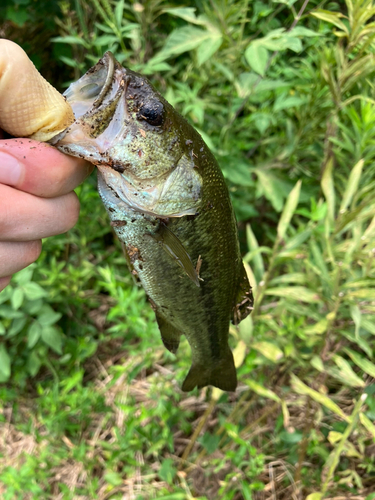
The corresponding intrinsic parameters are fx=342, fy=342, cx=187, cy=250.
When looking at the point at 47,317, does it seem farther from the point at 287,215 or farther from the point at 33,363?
the point at 287,215

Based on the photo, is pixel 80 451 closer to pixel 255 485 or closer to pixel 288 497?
pixel 255 485

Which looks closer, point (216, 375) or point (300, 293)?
point (216, 375)

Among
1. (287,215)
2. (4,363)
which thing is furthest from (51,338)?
(287,215)

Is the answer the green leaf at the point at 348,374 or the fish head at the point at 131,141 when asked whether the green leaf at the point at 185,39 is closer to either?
the fish head at the point at 131,141

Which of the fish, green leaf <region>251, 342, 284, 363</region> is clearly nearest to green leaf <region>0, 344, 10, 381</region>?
the fish

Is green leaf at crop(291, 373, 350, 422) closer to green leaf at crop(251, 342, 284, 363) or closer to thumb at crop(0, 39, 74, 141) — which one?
green leaf at crop(251, 342, 284, 363)

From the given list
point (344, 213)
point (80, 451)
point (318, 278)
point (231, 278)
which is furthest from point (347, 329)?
point (80, 451)

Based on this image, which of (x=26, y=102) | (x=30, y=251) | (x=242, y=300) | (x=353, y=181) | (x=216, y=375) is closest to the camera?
(x=26, y=102)

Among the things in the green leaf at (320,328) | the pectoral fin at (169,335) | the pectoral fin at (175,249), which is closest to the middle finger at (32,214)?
the pectoral fin at (175,249)
